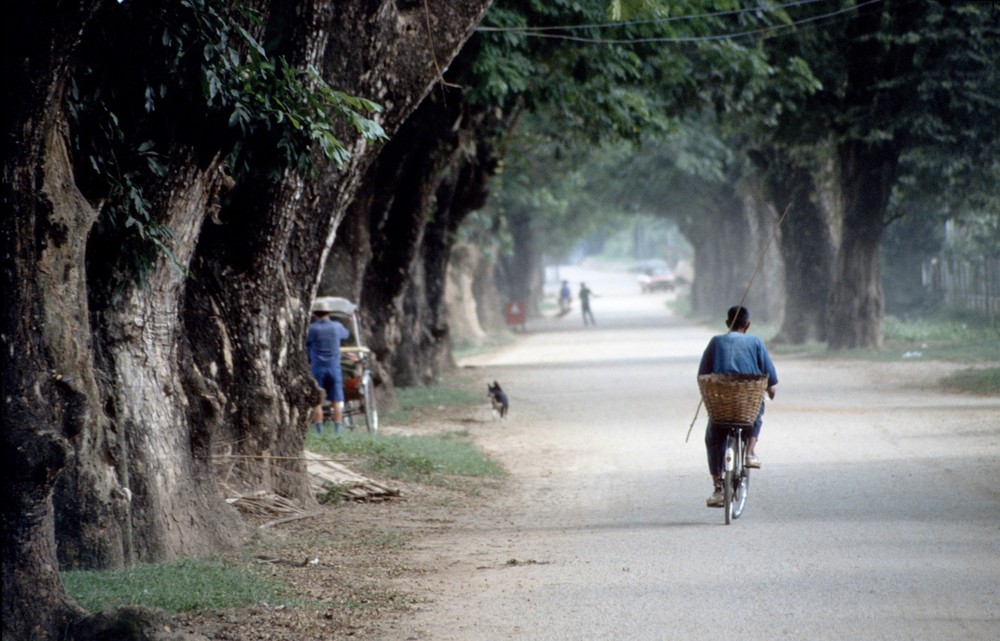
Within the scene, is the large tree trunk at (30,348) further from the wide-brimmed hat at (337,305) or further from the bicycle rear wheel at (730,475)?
the wide-brimmed hat at (337,305)

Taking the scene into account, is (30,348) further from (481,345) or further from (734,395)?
(481,345)

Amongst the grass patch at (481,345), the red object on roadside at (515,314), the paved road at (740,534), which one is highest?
the red object on roadside at (515,314)

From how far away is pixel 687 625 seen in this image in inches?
267

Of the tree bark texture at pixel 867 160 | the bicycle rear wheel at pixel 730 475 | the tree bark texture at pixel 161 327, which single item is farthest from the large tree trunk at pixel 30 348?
the tree bark texture at pixel 867 160

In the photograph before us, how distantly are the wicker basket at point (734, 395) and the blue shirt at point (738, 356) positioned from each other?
0.67 ft

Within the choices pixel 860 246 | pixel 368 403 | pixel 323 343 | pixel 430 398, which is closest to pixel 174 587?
pixel 323 343

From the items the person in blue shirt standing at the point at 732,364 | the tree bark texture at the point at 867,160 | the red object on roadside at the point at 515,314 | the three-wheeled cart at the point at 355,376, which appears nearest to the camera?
the person in blue shirt standing at the point at 732,364

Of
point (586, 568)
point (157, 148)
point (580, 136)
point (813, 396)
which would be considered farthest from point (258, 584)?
point (580, 136)

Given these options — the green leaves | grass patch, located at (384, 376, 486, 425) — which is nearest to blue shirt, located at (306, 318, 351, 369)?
grass patch, located at (384, 376, 486, 425)

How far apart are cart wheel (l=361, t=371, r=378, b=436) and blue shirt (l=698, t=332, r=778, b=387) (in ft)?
23.6

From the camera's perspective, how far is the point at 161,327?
8.66 metres

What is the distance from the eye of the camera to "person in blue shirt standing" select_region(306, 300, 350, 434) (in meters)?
15.9

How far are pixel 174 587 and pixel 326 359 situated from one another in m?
8.59

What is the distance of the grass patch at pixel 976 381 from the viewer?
Answer: 20031mm
